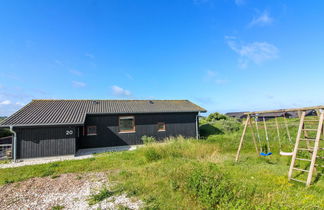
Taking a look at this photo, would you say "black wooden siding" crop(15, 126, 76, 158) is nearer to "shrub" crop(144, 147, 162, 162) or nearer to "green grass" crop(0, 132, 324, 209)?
"green grass" crop(0, 132, 324, 209)

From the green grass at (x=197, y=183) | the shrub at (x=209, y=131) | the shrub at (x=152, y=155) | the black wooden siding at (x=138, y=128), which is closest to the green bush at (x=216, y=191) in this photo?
the green grass at (x=197, y=183)

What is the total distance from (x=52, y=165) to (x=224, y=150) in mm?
8038

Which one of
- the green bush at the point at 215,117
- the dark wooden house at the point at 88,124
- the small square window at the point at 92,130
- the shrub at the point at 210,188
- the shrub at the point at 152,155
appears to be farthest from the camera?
the green bush at the point at 215,117

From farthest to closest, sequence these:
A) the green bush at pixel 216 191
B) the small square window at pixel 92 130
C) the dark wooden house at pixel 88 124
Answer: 1. the small square window at pixel 92 130
2. the dark wooden house at pixel 88 124
3. the green bush at pixel 216 191

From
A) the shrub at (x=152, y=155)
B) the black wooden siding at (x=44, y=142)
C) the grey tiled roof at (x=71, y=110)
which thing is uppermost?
the grey tiled roof at (x=71, y=110)

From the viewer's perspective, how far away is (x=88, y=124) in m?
10.4

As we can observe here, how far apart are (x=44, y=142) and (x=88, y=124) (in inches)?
105

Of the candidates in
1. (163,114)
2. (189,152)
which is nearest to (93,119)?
(163,114)

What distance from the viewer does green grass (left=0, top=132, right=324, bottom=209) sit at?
2.87 meters

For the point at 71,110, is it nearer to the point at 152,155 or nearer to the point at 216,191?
the point at 152,155

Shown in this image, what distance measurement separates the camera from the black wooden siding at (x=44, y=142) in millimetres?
7863

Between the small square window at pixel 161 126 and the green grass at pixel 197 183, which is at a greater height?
the small square window at pixel 161 126

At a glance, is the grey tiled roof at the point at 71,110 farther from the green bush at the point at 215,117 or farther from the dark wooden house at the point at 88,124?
the green bush at the point at 215,117

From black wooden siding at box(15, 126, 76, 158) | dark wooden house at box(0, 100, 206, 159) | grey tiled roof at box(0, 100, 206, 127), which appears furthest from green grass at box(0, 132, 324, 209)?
grey tiled roof at box(0, 100, 206, 127)
